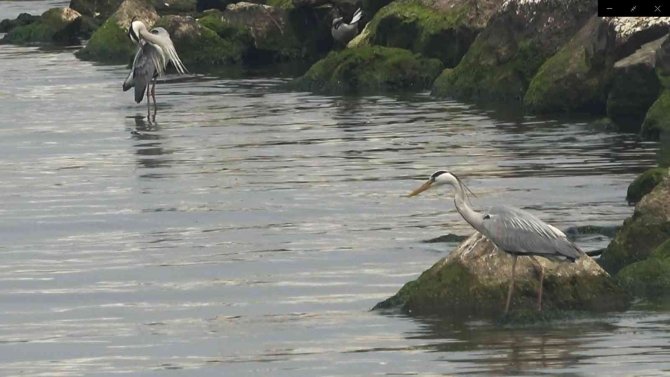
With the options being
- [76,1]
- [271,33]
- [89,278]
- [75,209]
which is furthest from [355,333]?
[76,1]

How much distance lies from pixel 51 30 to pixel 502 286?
42687 mm

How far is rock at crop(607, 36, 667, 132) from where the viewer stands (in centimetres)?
3184

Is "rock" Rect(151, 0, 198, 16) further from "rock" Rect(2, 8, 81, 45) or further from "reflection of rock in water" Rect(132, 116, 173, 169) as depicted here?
"reflection of rock in water" Rect(132, 116, 173, 169)

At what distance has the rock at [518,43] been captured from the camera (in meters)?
37.2

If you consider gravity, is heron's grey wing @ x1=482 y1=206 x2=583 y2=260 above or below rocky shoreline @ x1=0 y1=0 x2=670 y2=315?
above

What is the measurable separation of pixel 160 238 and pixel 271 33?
2617 cm

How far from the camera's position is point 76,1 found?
205ft

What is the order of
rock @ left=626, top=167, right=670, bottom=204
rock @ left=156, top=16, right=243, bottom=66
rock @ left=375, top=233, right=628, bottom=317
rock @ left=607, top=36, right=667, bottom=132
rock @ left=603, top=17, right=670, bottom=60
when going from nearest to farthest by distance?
1. rock @ left=375, top=233, right=628, bottom=317
2. rock @ left=626, top=167, right=670, bottom=204
3. rock @ left=607, top=36, right=667, bottom=132
4. rock @ left=603, top=17, right=670, bottom=60
5. rock @ left=156, top=16, right=243, bottom=66

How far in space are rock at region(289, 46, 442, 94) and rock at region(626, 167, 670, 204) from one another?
1650cm

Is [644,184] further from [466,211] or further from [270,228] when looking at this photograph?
[466,211]

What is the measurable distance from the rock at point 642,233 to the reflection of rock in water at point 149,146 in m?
12.1

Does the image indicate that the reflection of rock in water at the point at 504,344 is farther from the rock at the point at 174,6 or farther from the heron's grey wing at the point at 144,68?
the rock at the point at 174,6

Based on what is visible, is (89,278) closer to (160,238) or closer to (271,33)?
(160,238)

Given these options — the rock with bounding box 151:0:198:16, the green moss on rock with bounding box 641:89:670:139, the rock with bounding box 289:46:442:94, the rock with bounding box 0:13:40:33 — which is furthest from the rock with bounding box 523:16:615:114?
the rock with bounding box 0:13:40:33
